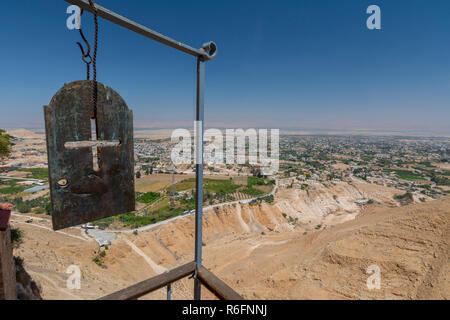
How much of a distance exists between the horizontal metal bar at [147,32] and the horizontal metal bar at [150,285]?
149 centimetres

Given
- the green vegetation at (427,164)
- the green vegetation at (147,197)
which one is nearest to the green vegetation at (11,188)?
the green vegetation at (147,197)

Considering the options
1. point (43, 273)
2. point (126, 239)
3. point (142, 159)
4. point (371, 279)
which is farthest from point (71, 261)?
point (142, 159)

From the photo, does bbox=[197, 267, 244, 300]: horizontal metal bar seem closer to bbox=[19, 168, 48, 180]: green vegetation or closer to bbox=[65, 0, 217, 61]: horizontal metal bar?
bbox=[65, 0, 217, 61]: horizontal metal bar

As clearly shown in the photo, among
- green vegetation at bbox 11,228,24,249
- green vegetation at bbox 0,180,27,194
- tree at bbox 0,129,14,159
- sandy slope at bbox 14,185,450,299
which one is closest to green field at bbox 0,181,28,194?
green vegetation at bbox 0,180,27,194

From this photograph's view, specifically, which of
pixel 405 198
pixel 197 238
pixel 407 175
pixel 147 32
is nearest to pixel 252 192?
pixel 405 198

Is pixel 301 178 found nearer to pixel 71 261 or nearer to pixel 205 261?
pixel 205 261

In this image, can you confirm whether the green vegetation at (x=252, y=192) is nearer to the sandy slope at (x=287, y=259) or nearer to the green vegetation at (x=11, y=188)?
the sandy slope at (x=287, y=259)

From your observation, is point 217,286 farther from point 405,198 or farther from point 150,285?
point 405,198

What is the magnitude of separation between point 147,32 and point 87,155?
771 millimetres

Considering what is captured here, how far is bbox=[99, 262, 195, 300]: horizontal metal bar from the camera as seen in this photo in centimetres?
129

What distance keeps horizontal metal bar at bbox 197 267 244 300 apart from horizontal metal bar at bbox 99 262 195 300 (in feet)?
0.27

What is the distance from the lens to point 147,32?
1.27 metres

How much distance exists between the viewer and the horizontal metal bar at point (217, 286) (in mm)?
1293
